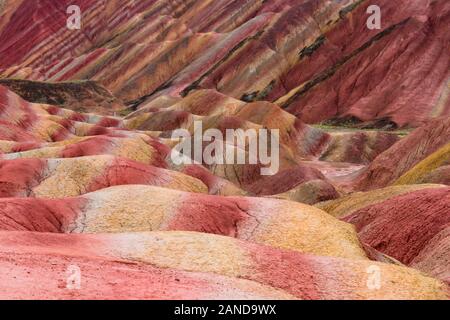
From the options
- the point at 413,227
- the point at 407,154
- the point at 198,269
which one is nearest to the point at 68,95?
the point at 407,154

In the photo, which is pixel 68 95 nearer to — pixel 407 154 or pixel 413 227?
pixel 407 154

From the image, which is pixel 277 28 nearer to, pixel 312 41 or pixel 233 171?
pixel 312 41

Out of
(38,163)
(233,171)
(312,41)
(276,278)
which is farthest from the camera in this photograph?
(312,41)

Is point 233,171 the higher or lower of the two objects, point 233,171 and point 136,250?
the higher

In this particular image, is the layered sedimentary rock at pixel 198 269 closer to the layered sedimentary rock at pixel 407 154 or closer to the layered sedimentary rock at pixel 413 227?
the layered sedimentary rock at pixel 413 227

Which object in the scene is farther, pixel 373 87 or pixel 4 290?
pixel 373 87

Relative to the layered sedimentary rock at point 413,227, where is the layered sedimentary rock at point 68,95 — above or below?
above

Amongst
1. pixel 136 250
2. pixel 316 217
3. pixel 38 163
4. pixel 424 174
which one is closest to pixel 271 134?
pixel 424 174

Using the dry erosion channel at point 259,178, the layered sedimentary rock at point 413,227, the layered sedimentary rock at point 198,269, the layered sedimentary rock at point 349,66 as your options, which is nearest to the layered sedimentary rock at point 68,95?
the dry erosion channel at point 259,178
